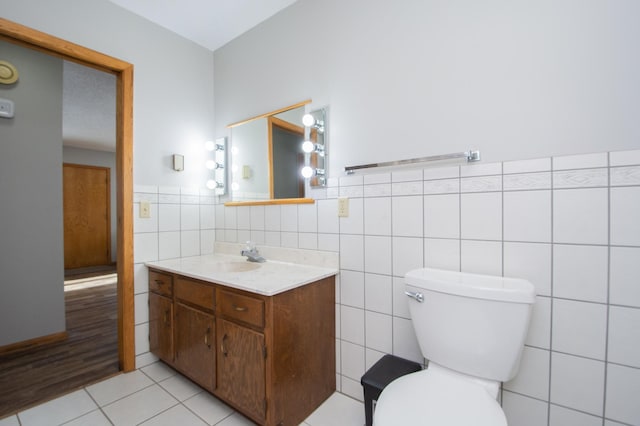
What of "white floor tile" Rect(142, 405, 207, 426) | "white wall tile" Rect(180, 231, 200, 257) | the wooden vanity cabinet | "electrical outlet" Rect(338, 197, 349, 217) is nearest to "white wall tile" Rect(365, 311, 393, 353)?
the wooden vanity cabinet

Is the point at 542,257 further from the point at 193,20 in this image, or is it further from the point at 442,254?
the point at 193,20

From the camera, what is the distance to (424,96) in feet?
4.52

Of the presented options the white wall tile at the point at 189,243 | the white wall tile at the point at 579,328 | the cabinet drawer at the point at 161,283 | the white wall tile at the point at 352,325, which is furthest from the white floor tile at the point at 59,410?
the white wall tile at the point at 579,328

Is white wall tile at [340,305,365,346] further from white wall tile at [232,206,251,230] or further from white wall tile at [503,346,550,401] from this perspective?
white wall tile at [232,206,251,230]

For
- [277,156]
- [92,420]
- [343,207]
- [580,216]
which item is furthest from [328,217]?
[92,420]

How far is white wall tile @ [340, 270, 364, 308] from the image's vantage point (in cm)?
157

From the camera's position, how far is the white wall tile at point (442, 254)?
1.29 metres

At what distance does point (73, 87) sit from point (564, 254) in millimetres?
4429

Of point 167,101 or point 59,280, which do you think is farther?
point 59,280

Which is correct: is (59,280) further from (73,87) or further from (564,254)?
(564,254)

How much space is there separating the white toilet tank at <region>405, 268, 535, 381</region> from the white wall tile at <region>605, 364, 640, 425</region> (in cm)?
32

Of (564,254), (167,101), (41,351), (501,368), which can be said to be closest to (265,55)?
(167,101)

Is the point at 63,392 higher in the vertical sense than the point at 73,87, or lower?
lower

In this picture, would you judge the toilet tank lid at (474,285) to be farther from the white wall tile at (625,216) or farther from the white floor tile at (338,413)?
the white floor tile at (338,413)
